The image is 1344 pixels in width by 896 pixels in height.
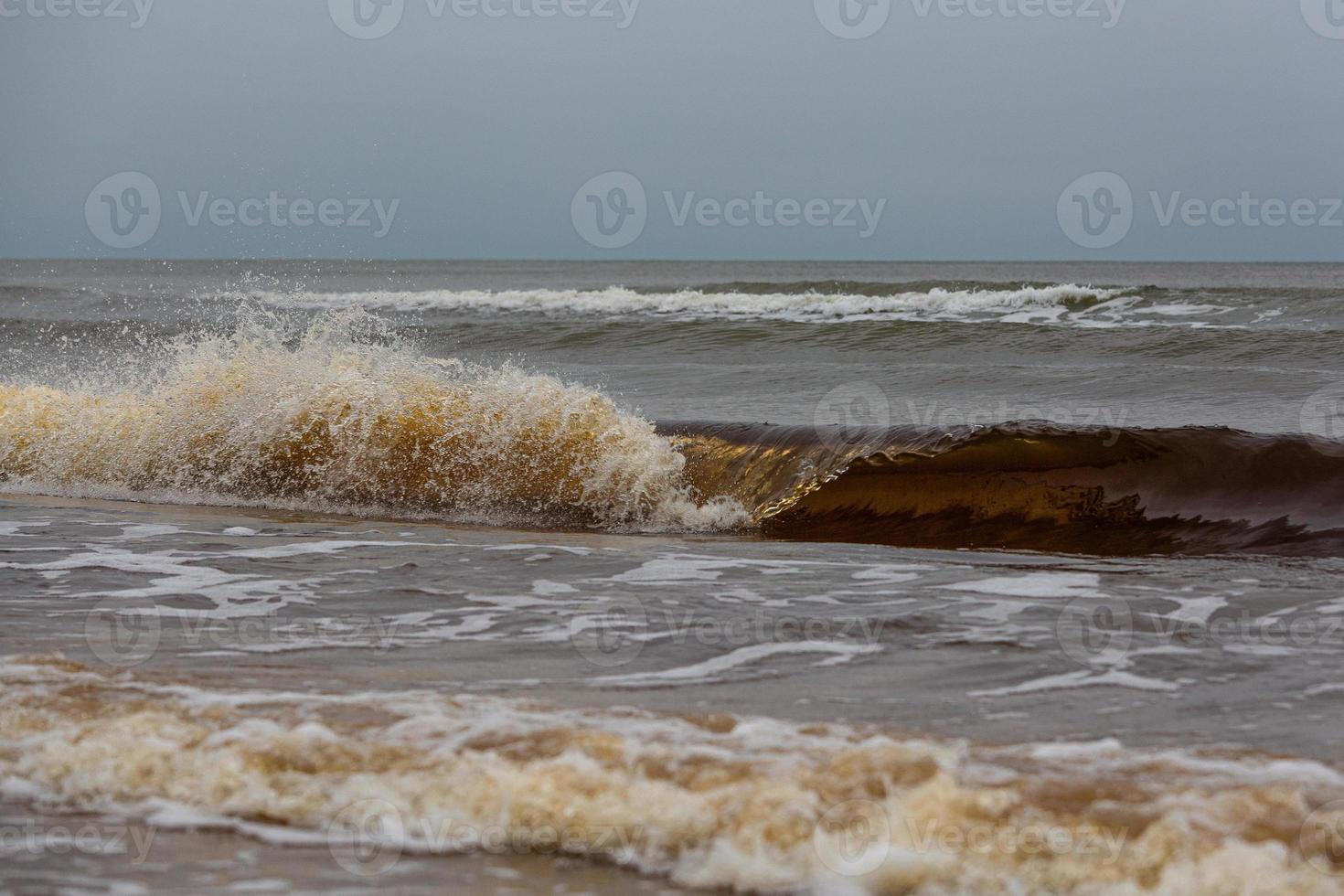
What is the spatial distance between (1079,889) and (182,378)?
318 inches

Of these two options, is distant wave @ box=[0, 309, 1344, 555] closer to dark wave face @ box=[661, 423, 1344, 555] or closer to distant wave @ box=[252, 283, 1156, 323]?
dark wave face @ box=[661, 423, 1344, 555]

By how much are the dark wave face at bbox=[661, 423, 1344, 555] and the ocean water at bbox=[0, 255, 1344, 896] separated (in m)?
0.03

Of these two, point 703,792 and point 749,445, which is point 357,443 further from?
point 703,792

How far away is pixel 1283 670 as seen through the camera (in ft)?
12.1

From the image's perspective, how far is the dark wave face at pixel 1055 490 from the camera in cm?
641

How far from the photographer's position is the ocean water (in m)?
2.52

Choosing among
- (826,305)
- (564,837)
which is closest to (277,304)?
(826,305)

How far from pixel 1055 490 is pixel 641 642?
365cm

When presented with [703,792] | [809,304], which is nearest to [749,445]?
[703,792]

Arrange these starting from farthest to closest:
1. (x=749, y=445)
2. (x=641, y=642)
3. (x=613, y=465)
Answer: (x=749, y=445) < (x=613, y=465) < (x=641, y=642)

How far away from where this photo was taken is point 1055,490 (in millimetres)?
6930

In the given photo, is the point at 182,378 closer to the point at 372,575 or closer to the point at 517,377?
the point at 517,377

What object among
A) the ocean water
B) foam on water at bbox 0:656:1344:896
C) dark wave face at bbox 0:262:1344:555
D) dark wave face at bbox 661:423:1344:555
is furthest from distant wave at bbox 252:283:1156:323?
foam on water at bbox 0:656:1344:896

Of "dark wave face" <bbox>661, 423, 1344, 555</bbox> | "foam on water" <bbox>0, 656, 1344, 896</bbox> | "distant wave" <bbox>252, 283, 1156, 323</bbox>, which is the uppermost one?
"distant wave" <bbox>252, 283, 1156, 323</bbox>
